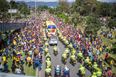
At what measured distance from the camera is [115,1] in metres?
96.2

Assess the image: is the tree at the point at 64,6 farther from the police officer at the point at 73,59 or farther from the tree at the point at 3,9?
the police officer at the point at 73,59

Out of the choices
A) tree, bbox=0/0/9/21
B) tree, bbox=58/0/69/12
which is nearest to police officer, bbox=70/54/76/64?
tree, bbox=0/0/9/21

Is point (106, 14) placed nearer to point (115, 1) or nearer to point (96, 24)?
point (115, 1)

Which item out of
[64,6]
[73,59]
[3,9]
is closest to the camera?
[73,59]

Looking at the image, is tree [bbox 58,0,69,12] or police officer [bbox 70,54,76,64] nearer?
police officer [bbox 70,54,76,64]

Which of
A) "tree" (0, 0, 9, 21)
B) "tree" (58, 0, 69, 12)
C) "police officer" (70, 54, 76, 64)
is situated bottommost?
"tree" (58, 0, 69, 12)

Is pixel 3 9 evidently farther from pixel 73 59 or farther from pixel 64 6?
pixel 64 6

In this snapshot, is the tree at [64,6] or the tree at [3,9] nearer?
the tree at [3,9]

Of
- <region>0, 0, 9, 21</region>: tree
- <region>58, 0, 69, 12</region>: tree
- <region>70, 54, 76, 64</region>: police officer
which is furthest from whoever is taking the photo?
<region>58, 0, 69, 12</region>: tree

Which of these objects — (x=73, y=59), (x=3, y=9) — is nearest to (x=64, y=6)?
(x=3, y=9)

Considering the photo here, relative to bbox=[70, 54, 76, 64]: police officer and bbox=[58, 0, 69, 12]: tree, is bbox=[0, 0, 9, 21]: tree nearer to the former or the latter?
bbox=[70, 54, 76, 64]: police officer

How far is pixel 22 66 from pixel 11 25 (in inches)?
1168

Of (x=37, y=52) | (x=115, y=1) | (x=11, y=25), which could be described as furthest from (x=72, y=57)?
(x=115, y=1)

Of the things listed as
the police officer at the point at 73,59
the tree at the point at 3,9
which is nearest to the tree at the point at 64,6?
the tree at the point at 3,9
